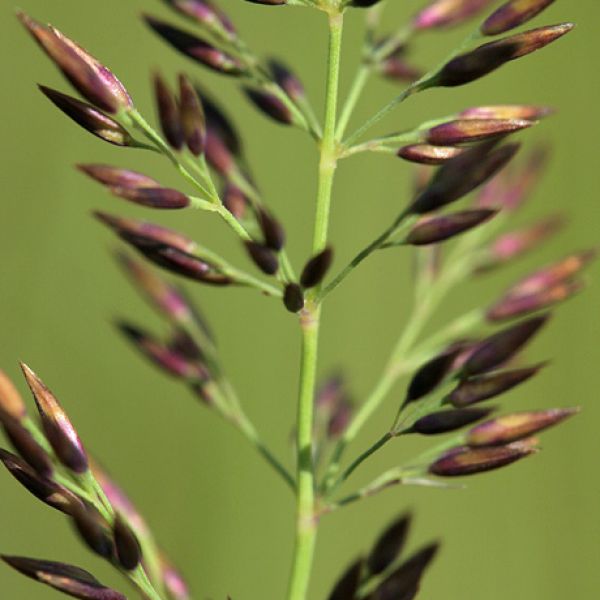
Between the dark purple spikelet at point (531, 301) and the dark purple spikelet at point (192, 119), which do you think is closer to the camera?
the dark purple spikelet at point (192, 119)

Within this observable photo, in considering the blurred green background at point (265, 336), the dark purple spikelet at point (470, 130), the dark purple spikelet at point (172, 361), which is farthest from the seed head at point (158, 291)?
the blurred green background at point (265, 336)

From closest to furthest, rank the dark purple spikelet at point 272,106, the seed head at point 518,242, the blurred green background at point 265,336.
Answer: the dark purple spikelet at point 272,106 < the seed head at point 518,242 < the blurred green background at point 265,336

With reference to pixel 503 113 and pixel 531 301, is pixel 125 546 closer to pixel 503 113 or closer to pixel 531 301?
pixel 503 113

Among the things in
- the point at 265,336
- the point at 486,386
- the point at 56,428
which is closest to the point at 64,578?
the point at 56,428

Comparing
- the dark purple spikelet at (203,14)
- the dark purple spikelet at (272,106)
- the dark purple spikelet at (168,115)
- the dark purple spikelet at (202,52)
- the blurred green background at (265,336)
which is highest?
the dark purple spikelet at (203,14)

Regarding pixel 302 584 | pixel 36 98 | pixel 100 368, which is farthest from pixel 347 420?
pixel 36 98

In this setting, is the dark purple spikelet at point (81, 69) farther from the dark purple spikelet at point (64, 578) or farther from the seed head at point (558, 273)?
the seed head at point (558, 273)
